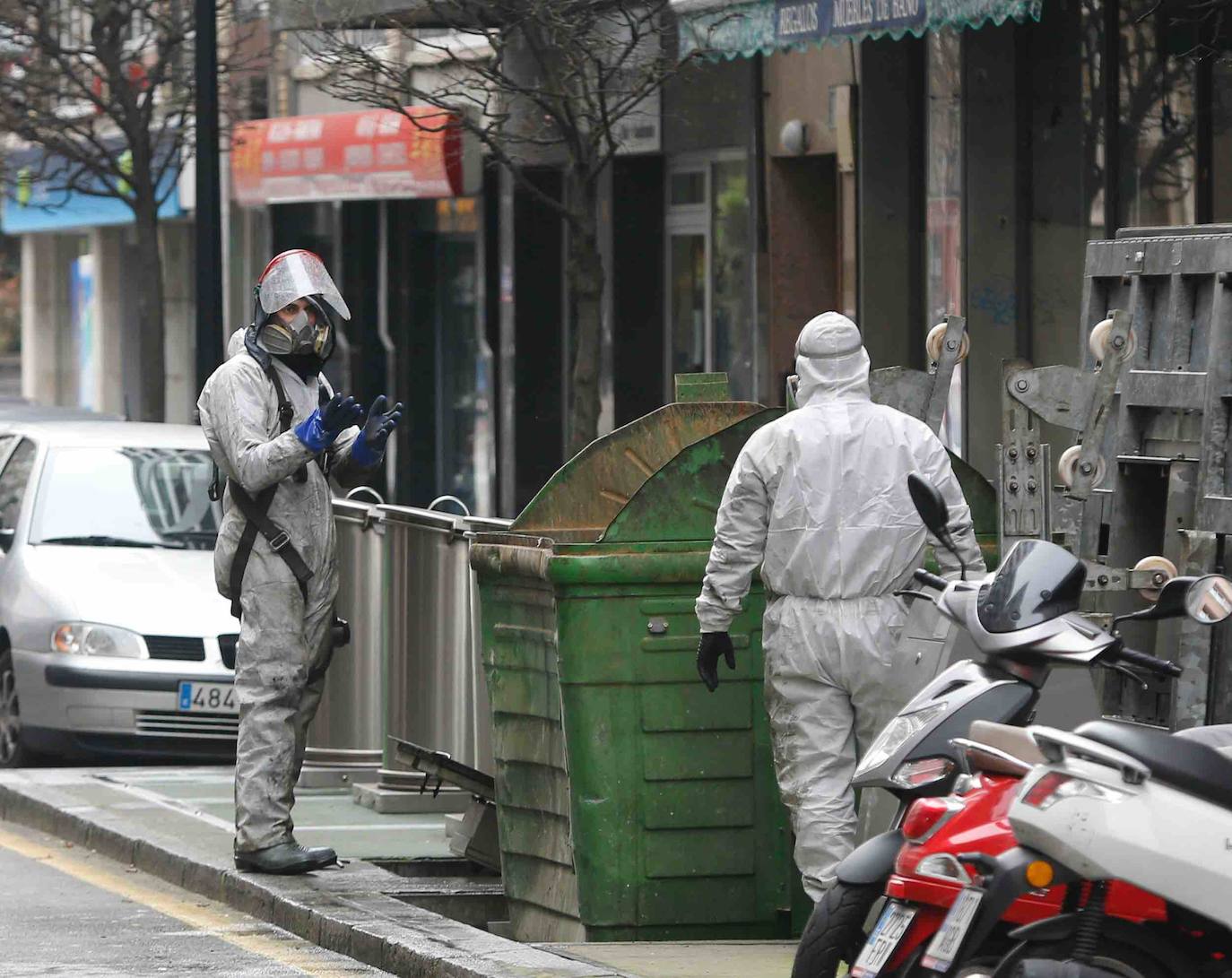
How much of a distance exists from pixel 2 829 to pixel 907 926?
237 inches

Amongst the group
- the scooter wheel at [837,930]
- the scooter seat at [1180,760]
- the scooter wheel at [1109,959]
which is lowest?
the scooter wheel at [837,930]

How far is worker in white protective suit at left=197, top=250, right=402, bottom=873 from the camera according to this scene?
8.15m

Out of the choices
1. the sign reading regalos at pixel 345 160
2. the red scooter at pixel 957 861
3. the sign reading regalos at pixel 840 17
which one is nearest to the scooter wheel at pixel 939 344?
the red scooter at pixel 957 861

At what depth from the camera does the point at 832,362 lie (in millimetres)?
7012

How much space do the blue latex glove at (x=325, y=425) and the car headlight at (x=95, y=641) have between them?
12.5 ft

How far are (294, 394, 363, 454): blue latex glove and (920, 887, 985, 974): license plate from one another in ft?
11.8

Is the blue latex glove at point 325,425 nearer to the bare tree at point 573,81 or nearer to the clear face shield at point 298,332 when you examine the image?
the clear face shield at point 298,332

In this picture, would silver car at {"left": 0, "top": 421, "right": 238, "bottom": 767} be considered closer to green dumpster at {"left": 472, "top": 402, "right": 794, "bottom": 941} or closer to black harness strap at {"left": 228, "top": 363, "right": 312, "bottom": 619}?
black harness strap at {"left": 228, "top": 363, "right": 312, "bottom": 619}

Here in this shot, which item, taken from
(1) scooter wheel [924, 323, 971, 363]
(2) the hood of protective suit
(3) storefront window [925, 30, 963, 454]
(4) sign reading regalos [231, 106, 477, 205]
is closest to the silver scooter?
(2) the hood of protective suit

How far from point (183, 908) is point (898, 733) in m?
3.67

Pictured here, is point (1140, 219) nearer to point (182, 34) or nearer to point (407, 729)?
point (407, 729)

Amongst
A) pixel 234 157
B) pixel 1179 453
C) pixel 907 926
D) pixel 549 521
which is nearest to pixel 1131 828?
pixel 907 926

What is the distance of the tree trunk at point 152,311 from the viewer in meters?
18.6

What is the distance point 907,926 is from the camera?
4.86m
